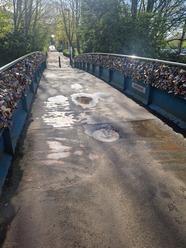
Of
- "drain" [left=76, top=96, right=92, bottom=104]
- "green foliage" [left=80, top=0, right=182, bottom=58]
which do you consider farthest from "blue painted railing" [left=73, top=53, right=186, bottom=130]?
"green foliage" [left=80, top=0, right=182, bottom=58]

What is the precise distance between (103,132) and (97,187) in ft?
6.31

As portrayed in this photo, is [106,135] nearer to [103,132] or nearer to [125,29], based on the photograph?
[103,132]

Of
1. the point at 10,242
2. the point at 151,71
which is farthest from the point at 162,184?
the point at 151,71

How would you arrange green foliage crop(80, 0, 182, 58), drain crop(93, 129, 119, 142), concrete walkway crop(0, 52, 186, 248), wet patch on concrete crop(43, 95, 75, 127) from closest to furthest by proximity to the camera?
concrete walkway crop(0, 52, 186, 248) → drain crop(93, 129, 119, 142) → wet patch on concrete crop(43, 95, 75, 127) → green foliage crop(80, 0, 182, 58)

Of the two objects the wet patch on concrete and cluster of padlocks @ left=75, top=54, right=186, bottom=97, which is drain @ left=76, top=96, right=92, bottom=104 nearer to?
the wet patch on concrete

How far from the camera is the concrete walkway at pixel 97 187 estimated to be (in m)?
2.36

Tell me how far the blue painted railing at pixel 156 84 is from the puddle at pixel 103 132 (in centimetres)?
160

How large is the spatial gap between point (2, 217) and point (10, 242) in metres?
0.38

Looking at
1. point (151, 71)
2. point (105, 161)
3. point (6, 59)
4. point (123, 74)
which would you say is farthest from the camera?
point (6, 59)

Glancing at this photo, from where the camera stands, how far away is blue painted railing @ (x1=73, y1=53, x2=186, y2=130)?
16.6ft

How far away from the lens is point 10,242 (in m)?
2.27

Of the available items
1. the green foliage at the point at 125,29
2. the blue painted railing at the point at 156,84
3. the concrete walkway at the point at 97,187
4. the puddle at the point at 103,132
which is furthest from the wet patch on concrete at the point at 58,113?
the green foliage at the point at 125,29

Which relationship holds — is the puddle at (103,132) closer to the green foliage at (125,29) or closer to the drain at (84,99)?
the drain at (84,99)

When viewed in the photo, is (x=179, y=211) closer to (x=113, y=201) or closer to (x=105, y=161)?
(x=113, y=201)
